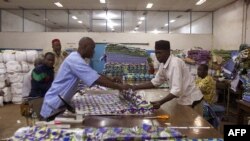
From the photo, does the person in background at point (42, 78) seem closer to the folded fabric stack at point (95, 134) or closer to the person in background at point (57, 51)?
the person in background at point (57, 51)

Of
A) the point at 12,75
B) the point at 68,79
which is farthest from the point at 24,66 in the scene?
the point at 68,79

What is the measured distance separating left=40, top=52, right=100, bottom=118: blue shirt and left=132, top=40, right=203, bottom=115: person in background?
0.69 meters

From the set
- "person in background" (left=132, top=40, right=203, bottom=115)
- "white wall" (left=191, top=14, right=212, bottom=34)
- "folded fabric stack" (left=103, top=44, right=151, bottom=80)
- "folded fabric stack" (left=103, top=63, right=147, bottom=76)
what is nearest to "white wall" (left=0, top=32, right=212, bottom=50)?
"white wall" (left=191, top=14, right=212, bottom=34)

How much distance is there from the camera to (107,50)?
6.26m

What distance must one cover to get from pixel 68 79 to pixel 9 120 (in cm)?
434

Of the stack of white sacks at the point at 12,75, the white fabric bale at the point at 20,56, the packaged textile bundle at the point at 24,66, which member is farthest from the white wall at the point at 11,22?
the packaged textile bundle at the point at 24,66

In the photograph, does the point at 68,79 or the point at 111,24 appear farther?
the point at 111,24

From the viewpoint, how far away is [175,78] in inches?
129

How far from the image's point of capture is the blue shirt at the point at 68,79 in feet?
9.64

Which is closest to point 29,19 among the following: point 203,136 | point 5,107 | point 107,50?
point 5,107

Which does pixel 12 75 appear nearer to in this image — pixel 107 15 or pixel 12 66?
pixel 12 66

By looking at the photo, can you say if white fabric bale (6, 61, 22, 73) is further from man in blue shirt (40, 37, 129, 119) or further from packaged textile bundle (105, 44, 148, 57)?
man in blue shirt (40, 37, 129, 119)

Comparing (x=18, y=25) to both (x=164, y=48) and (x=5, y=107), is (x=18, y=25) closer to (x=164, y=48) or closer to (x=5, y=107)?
A: (x=5, y=107)

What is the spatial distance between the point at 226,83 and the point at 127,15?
715 centimetres
